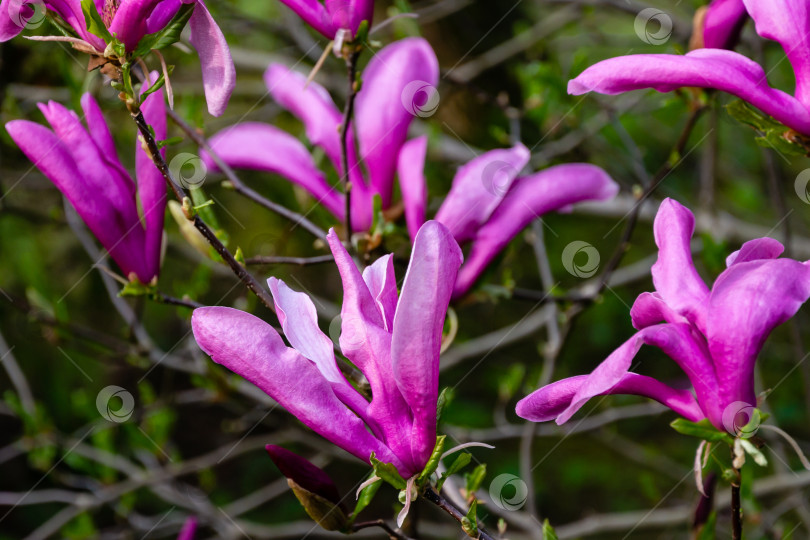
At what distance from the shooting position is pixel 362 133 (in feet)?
3.04

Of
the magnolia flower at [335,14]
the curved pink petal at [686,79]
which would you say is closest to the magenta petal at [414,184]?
the magnolia flower at [335,14]

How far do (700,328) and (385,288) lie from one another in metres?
0.24

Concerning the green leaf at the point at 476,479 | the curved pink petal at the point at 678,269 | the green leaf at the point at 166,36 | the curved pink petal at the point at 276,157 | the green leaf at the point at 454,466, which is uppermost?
the green leaf at the point at 166,36

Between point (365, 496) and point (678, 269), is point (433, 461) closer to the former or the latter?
point (365, 496)

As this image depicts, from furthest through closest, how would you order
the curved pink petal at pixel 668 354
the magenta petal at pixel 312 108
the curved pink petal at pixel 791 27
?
the magenta petal at pixel 312 108 < the curved pink petal at pixel 791 27 < the curved pink petal at pixel 668 354

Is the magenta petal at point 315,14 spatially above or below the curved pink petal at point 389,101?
above

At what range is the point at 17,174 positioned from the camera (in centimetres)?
205

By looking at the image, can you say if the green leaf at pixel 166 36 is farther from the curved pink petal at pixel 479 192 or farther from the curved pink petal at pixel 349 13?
the curved pink petal at pixel 479 192

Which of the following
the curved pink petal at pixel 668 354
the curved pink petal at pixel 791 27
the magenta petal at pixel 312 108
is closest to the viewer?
the curved pink petal at pixel 668 354

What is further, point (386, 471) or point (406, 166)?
point (406, 166)

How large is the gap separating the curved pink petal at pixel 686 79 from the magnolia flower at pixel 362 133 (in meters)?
0.33

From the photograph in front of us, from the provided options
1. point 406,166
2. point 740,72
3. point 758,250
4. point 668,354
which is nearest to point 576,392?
point 668,354

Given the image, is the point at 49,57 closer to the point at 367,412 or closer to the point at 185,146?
the point at 185,146

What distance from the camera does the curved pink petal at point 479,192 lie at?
0.84 meters
